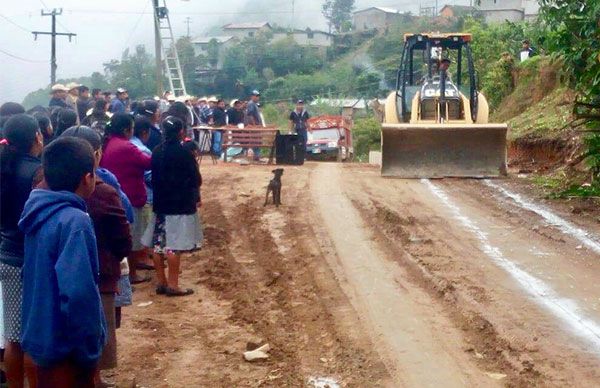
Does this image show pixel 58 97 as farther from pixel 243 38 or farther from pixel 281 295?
pixel 243 38

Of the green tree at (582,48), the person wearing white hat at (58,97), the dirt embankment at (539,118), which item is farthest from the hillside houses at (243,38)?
the green tree at (582,48)

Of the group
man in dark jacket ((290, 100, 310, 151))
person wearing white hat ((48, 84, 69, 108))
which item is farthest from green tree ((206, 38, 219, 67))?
person wearing white hat ((48, 84, 69, 108))

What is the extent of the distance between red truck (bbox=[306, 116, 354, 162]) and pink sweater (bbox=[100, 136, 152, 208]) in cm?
2594

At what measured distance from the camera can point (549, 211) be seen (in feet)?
45.8

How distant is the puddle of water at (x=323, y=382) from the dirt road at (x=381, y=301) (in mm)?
20

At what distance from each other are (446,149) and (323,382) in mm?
11909

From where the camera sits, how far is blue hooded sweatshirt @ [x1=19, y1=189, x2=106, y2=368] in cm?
462

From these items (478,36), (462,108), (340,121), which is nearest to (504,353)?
(462,108)

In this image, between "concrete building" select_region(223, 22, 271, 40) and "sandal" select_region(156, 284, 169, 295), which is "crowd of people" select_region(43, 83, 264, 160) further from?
"concrete building" select_region(223, 22, 271, 40)

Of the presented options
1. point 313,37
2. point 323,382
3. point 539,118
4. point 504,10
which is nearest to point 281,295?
point 323,382

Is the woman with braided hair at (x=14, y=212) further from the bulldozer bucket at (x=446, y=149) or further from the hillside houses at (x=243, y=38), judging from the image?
the hillside houses at (x=243, y=38)

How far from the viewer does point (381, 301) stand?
348 inches

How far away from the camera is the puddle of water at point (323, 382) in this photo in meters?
6.70

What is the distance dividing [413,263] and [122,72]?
32.7 metres
